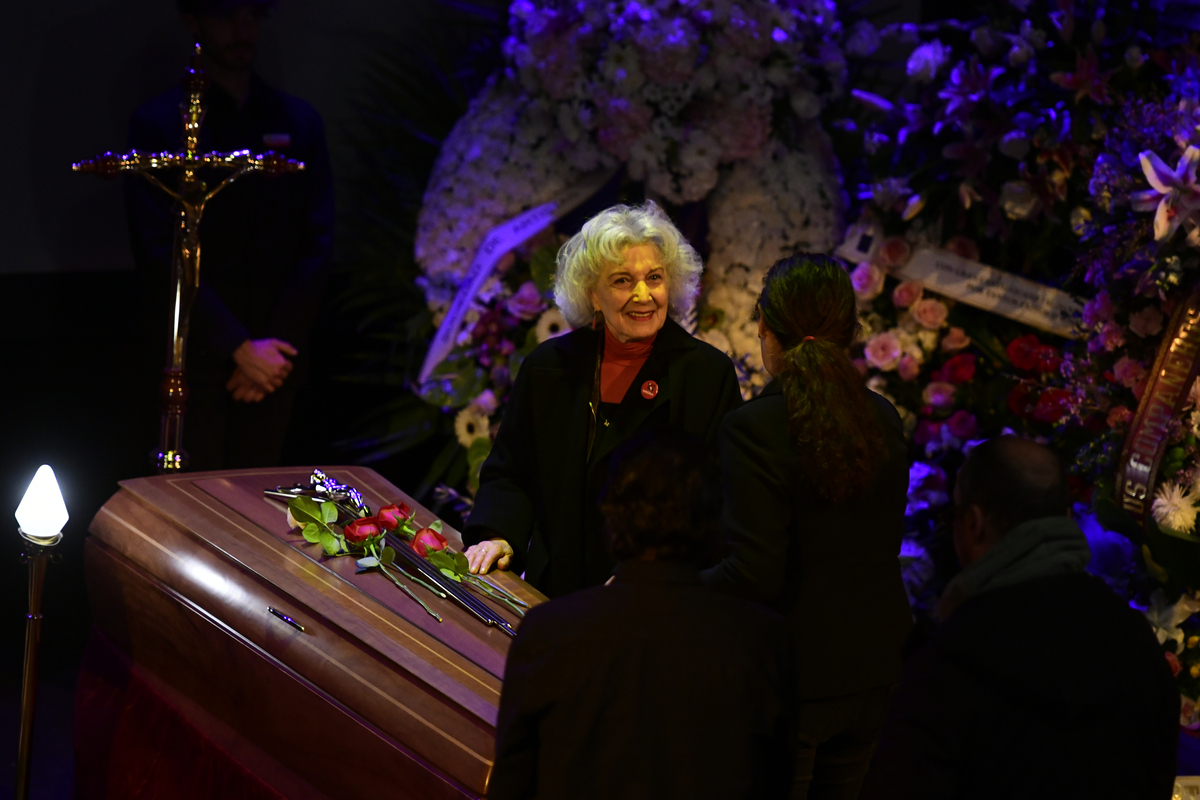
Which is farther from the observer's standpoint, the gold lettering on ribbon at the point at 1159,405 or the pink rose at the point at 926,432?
the pink rose at the point at 926,432

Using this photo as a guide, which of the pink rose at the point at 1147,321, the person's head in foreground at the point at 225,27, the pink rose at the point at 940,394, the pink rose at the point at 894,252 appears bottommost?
the pink rose at the point at 940,394

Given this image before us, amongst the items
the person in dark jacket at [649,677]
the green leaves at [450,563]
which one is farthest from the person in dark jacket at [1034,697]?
the green leaves at [450,563]

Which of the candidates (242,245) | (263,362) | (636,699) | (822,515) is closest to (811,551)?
(822,515)

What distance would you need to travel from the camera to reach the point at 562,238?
12.9 ft

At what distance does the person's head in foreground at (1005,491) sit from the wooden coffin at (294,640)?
77 centimetres

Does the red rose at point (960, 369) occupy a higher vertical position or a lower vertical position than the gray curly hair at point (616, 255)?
lower

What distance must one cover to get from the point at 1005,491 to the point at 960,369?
2.09 m

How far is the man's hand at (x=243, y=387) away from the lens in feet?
12.7

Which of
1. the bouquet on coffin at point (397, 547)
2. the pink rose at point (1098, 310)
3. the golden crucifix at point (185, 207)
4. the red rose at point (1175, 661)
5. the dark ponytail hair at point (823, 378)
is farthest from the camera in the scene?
the pink rose at point (1098, 310)

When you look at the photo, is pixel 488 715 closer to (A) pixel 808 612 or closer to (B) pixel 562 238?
(A) pixel 808 612

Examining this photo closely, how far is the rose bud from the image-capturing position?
7.97 ft

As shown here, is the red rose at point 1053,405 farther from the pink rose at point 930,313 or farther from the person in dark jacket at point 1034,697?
the person in dark jacket at point 1034,697

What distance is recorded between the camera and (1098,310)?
337 cm

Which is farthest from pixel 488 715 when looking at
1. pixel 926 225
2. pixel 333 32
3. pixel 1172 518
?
pixel 333 32
